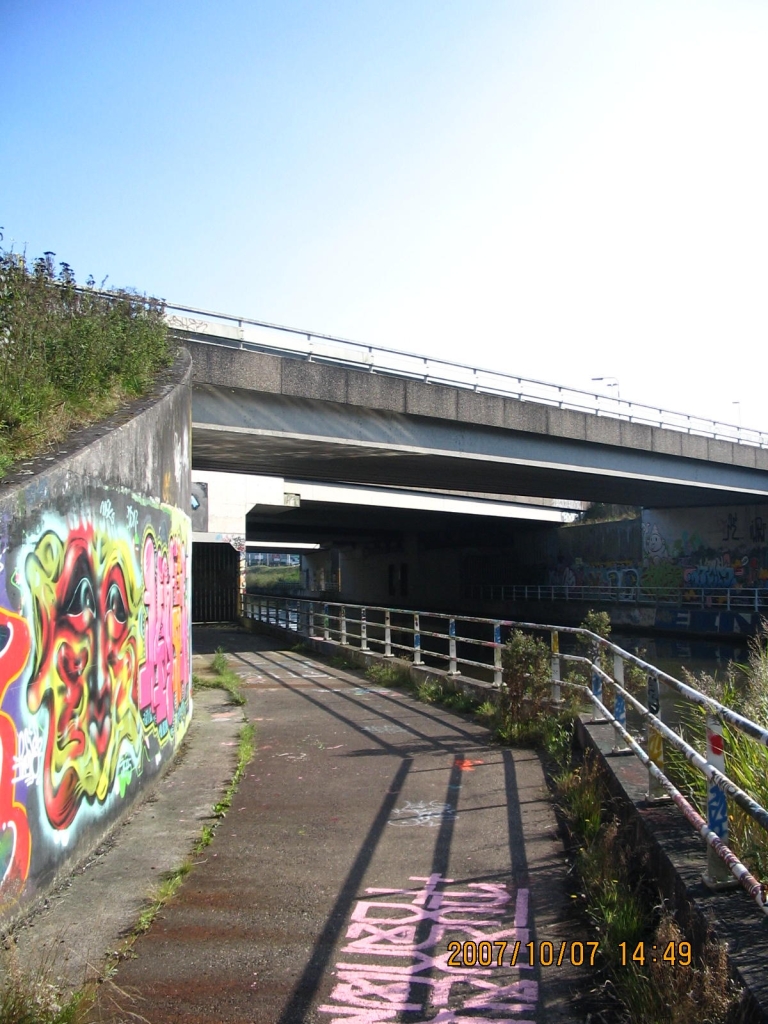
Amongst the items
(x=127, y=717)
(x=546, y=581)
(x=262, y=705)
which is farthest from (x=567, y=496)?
(x=127, y=717)

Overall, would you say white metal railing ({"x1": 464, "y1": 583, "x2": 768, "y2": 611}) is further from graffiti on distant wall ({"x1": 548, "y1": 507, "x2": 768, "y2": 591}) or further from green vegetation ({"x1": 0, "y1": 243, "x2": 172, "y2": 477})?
green vegetation ({"x1": 0, "y1": 243, "x2": 172, "y2": 477})

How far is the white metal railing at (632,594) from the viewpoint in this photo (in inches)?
1307

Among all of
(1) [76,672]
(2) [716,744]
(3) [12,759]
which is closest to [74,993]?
(3) [12,759]

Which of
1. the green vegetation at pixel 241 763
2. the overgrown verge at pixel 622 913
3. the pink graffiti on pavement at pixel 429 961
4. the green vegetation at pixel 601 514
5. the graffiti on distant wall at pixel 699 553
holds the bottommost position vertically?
the green vegetation at pixel 241 763

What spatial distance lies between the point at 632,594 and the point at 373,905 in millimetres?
36148

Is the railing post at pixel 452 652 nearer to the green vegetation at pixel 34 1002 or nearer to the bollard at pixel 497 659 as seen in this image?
the bollard at pixel 497 659

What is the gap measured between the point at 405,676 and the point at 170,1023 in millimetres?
Answer: 11007

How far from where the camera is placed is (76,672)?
533 cm

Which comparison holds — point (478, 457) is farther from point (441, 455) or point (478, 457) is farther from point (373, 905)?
point (373, 905)

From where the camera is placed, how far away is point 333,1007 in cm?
383

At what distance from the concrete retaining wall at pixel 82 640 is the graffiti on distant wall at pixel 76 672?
0.03 ft

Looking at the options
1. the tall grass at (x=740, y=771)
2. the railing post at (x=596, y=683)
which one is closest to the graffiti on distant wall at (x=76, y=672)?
the tall grass at (x=740, y=771)

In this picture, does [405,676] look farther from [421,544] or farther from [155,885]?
[421,544]

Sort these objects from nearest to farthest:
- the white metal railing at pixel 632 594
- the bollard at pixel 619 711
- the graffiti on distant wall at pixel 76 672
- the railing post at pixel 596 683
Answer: the graffiti on distant wall at pixel 76 672
the bollard at pixel 619 711
the railing post at pixel 596 683
the white metal railing at pixel 632 594
